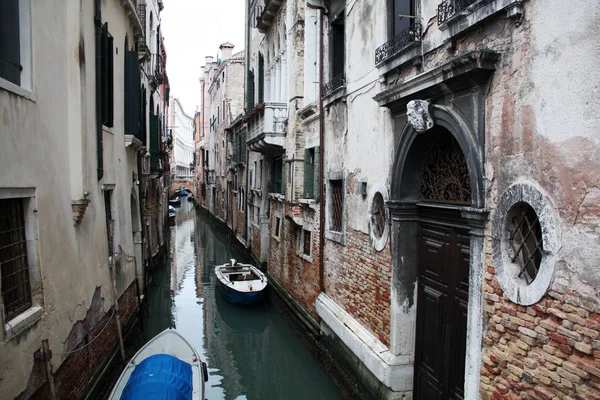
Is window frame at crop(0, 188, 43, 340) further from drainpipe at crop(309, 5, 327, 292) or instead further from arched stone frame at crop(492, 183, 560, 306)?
drainpipe at crop(309, 5, 327, 292)

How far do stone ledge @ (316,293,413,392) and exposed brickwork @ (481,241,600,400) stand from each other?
1723 mm

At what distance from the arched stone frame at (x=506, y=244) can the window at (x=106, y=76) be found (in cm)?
569

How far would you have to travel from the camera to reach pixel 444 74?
13.4ft

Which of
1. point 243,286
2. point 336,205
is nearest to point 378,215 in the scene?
point 336,205

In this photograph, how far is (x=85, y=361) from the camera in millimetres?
6008

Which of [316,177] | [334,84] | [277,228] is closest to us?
[334,84]

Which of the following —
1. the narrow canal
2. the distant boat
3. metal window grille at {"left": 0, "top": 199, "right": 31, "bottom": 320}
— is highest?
metal window grille at {"left": 0, "top": 199, "right": 31, "bottom": 320}

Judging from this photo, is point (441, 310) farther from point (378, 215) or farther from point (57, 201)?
point (57, 201)

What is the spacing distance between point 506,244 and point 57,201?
4519 millimetres

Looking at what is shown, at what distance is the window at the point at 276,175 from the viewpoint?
526 inches

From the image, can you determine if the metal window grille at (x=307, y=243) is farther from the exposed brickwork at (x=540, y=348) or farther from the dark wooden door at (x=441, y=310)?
the exposed brickwork at (x=540, y=348)

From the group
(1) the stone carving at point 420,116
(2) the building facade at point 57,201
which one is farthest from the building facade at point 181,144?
(1) the stone carving at point 420,116

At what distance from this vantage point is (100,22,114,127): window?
22.6ft

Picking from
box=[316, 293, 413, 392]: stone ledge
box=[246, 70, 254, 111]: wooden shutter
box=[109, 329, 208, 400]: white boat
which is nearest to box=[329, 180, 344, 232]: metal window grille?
box=[316, 293, 413, 392]: stone ledge
